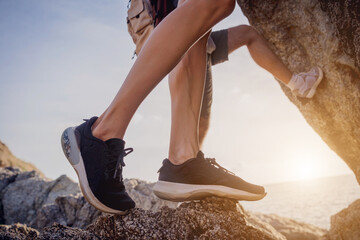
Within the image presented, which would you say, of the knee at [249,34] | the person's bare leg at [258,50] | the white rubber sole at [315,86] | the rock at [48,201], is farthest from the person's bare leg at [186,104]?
the rock at [48,201]

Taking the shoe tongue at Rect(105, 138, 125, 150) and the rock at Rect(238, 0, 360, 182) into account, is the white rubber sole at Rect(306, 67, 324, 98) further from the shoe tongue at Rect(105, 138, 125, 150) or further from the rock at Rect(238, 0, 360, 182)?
the shoe tongue at Rect(105, 138, 125, 150)

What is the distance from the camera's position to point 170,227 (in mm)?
1528

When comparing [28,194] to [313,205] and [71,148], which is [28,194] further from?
[313,205]

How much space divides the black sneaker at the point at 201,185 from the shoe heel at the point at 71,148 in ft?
1.99

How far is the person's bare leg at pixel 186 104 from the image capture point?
1783 mm

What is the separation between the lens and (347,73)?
2266 mm

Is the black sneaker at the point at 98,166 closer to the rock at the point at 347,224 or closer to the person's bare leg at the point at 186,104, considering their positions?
the person's bare leg at the point at 186,104

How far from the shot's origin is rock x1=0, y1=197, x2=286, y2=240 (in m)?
1.44

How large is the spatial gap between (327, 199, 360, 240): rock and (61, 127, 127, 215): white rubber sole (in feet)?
7.47

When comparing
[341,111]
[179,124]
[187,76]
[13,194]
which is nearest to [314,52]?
[341,111]

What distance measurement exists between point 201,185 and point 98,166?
0.69 meters

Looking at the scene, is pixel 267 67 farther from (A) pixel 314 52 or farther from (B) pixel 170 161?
(B) pixel 170 161

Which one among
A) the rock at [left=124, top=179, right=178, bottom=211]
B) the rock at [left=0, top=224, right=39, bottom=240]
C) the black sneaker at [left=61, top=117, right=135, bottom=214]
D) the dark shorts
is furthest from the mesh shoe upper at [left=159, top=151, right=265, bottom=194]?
the rock at [left=124, top=179, right=178, bottom=211]

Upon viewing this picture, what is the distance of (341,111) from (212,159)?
61.9 inches
